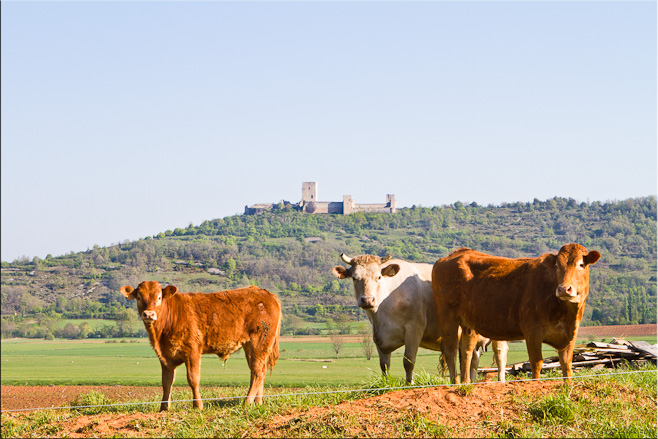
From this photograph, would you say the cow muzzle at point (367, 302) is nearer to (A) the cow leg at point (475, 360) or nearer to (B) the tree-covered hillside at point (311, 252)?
(A) the cow leg at point (475, 360)

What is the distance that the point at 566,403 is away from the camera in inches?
335

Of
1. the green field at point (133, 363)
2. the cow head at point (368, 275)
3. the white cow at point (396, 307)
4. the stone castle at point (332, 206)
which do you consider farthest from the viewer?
the stone castle at point (332, 206)

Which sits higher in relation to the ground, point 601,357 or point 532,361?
point 532,361

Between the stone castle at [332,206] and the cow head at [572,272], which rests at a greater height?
the stone castle at [332,206]

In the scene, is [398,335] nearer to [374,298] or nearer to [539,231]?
[374,298]

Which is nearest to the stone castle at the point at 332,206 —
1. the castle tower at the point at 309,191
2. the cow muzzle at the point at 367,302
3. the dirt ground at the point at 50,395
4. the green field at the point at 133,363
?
the castle tower at the point at 309,191

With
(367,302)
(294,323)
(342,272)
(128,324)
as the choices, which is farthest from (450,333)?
(128,324)

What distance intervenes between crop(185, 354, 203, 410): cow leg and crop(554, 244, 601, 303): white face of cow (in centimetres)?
543

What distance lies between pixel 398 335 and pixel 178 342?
4011 mm

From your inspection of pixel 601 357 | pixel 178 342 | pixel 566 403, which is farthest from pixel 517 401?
pixel 601 357

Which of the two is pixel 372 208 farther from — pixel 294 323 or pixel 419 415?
pixel 419 415

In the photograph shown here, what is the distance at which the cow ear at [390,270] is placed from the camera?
1276 centimetres

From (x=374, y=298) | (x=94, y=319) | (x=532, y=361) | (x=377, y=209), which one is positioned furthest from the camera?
(x=377, y=209)

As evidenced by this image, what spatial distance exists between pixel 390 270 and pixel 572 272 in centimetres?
405
